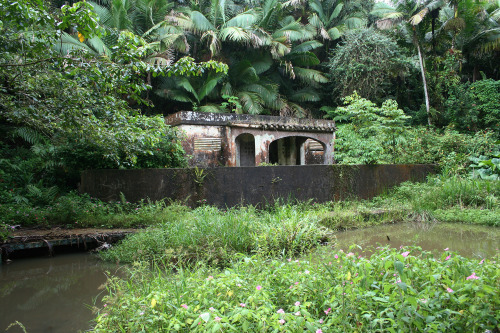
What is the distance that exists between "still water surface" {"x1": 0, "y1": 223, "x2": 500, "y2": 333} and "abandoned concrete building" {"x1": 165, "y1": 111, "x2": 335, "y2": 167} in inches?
209

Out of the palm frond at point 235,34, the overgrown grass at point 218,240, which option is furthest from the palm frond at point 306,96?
the overgrown grass at point 218,240

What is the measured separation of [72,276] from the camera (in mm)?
4352

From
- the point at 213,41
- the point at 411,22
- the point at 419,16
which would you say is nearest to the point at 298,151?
the point at 213,41

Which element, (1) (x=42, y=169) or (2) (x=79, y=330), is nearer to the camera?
(2) (x=79, y=330)

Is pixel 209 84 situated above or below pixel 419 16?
below

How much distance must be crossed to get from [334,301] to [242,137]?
13568 mm

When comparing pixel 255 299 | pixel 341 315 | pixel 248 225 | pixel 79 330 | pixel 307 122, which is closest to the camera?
pixel 341 315

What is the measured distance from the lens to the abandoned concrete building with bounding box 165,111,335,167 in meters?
11.4

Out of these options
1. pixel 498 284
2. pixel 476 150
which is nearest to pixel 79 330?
pixel 498 284

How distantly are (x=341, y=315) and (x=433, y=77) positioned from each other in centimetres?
1903

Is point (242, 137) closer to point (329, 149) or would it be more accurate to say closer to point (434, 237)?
point (329, 149)

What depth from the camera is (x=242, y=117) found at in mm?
12398

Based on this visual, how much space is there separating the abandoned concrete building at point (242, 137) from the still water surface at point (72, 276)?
17.4 ft

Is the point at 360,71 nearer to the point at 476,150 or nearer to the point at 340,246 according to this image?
the point at 476,150
